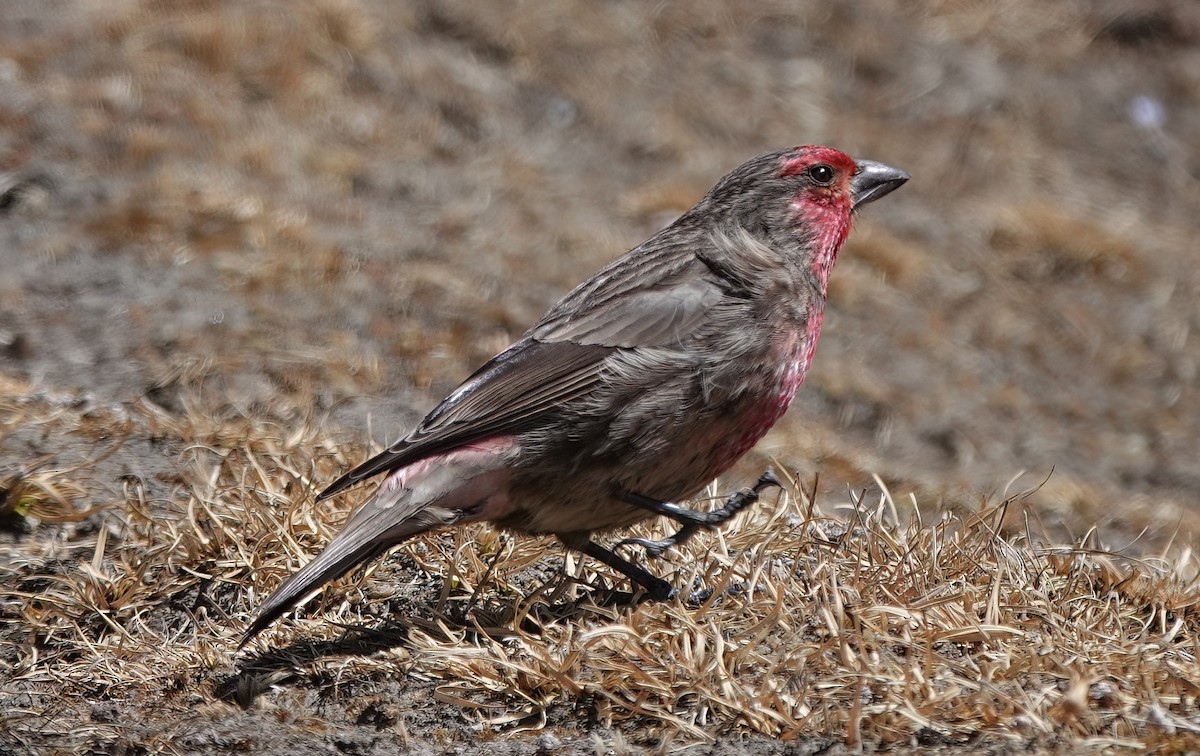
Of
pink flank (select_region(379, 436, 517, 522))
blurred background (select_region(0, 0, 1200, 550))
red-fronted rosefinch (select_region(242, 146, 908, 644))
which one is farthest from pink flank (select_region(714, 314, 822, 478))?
blurred background (select_region(0, 0, 1200, 550))

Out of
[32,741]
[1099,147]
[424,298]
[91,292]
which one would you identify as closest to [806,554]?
[32,741]

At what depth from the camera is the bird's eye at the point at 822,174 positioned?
508 centimetres

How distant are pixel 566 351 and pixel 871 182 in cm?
153

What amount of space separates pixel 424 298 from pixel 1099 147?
17.6ft

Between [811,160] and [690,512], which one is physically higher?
[811,160]

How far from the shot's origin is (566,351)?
4.41 m

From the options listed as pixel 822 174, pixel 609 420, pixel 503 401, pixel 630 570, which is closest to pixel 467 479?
pixel 503 401

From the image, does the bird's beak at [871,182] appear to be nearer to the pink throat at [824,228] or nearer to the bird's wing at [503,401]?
the pink throat at [824,228]

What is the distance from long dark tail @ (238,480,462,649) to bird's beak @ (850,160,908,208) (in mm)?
2044

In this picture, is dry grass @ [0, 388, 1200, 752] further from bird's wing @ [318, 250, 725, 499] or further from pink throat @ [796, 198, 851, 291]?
pink throat @ [796, 198, 851, 291]

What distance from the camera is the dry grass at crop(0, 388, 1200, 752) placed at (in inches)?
139

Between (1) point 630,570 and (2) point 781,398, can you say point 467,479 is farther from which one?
(2) point 781,398

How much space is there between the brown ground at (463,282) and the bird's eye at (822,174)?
1.22 meters

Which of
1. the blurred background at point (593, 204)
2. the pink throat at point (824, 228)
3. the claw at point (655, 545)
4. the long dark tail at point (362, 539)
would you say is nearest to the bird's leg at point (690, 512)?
the claw at point (655, 545)
